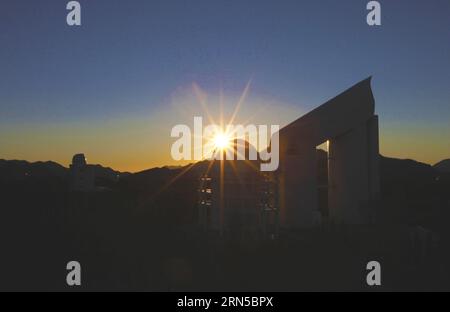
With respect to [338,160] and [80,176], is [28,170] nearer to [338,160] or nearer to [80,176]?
[80,176]

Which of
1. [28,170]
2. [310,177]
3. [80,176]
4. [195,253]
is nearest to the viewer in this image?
[195,253]

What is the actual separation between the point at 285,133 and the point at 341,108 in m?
2.46

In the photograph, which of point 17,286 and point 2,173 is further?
point 2,173

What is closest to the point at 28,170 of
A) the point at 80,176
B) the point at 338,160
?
the point at 80,176

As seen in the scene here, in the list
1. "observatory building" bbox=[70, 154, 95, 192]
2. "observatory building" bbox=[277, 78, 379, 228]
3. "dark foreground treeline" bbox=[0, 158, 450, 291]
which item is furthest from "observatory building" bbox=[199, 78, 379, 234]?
"observatory building" bbox=[70, 154, 95, 192]

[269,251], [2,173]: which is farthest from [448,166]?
[269,251]

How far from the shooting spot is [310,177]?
19.0m

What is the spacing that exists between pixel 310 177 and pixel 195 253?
7.93 metres

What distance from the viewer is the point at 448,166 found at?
75.1 m

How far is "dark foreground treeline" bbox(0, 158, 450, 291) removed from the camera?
34.1 ft

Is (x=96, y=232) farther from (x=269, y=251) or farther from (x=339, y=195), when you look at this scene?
(x=339, y=195)

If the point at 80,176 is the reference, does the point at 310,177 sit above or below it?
below

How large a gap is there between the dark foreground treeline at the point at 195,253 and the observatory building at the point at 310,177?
0.97 meters

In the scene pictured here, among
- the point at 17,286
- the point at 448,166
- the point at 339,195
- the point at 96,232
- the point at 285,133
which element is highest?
the point at 448,166
